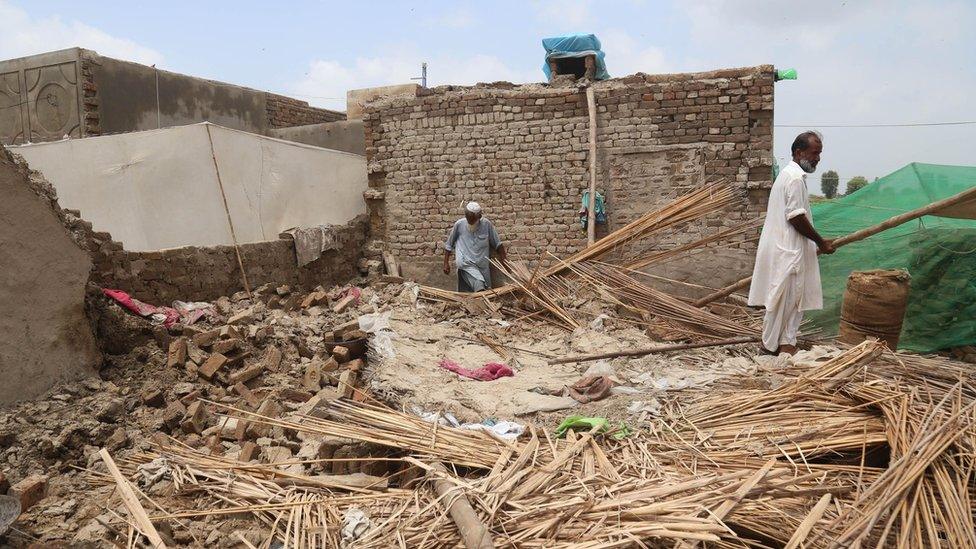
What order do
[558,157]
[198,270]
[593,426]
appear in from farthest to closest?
[558,157], [198,270], [593,426]

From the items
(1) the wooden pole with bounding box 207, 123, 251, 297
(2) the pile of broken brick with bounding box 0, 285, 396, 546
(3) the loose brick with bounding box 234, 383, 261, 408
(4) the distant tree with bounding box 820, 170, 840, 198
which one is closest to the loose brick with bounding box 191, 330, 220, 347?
(2) the pile of broken brick with bounding box 0, 285, 396, 546

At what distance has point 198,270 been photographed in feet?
20.3

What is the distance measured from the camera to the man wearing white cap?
26.7 feet

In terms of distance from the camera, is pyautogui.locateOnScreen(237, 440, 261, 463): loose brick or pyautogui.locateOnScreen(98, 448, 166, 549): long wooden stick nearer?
pyautogui.locateOnScreen(98, 448, 166, 549): long wooden stick

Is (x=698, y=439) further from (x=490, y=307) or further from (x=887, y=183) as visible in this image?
(x=887, y=183)

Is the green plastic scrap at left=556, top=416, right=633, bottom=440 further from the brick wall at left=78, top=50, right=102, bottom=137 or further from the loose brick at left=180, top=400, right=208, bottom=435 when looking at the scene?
the brick wall at left=78, top=50, right=102, bottom=137

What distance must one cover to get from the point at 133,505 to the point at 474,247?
5.55m

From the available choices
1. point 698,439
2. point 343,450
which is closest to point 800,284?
point 698,439

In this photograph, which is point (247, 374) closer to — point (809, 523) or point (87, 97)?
point (809, 523)

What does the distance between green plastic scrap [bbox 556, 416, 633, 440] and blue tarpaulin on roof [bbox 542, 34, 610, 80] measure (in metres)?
6.78

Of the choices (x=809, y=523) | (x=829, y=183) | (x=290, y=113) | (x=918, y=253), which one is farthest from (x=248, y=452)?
(x=829, y=183)

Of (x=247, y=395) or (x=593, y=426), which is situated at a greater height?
(x=593, y=426)

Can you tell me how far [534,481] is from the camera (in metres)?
2.84

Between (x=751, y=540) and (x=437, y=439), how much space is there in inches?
58.1
